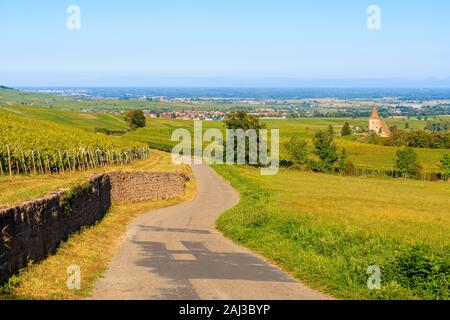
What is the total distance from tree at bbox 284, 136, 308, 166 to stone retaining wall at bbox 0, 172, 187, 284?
60122 mm

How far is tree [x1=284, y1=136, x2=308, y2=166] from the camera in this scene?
91.1m

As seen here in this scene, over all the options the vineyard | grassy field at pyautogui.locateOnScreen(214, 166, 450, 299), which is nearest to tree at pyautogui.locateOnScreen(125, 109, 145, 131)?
the vineyard

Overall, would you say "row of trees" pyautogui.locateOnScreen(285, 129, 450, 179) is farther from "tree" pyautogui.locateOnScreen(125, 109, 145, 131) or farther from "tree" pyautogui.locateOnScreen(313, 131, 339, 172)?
"tree" pyautogui.locateOnScreen(125, 109, 145, 131)

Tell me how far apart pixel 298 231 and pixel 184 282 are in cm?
898

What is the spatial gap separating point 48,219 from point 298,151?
76.8m

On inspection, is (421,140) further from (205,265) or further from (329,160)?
(205,265)

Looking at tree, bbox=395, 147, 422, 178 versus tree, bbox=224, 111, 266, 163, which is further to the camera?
tree, bbox=395, 147, 422, 178

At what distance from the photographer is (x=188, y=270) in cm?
1485

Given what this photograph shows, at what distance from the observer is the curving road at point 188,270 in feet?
39.5

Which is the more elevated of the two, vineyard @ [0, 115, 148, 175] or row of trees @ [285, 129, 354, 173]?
vineyard @ [0, 115, 148, 175]

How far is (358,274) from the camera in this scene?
14.0 m

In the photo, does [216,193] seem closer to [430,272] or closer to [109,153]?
[109,153]
